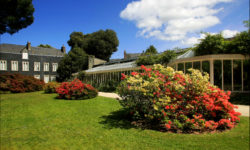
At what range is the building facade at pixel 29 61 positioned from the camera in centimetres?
2625

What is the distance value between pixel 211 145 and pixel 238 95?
21.8ft

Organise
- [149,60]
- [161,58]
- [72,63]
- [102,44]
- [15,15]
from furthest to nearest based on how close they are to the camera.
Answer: [102,44] < [72,63] < [15,15] < [149,60] < [161,58]

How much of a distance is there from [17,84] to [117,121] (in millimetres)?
14179

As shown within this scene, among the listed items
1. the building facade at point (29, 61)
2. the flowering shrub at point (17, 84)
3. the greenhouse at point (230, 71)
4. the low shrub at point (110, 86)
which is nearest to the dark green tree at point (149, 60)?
the low shrub at point (110, 86)

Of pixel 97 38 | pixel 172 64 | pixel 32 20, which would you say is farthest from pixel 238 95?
pixel 97 38

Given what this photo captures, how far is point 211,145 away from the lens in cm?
342

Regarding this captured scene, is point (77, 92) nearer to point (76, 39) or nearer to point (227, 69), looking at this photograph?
point (227, 69)

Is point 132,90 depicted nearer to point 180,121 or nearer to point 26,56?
point 180,121

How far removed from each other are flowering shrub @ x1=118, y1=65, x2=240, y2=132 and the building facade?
94.5 ft

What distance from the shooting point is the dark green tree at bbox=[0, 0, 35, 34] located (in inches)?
620

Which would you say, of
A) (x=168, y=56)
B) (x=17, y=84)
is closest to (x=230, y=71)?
(x=168, y=56)

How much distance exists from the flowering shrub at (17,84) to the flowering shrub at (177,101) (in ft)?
45.5

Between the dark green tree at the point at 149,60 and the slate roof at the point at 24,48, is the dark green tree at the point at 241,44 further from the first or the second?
the slate roof at the point at 24,48

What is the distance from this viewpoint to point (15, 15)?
1653 centimetres
